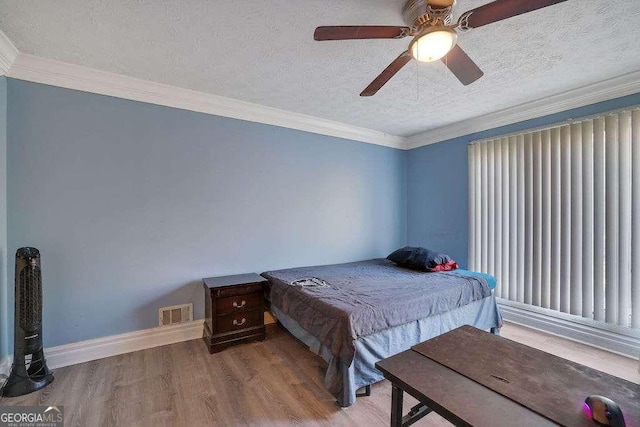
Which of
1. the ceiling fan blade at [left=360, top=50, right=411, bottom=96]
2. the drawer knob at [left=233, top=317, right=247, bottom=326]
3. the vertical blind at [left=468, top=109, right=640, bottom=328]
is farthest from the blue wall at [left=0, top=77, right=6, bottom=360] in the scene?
the vertical blind at [left=468, top=109, right=640, bottom=328]

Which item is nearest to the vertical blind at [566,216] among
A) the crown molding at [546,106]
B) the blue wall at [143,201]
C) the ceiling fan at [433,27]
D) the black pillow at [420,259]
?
the crown molding at [546,106]

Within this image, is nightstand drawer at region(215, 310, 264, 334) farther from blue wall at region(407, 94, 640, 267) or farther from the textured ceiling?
blue wall at region(407, 94, 640, 267)

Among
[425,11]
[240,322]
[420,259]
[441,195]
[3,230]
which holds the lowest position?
[240,322]

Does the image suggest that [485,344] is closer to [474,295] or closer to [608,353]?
[474,295]

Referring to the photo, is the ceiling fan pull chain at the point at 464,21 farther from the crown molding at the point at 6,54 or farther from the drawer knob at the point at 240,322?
the crown molding at the point at 6,54

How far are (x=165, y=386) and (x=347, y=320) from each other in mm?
1376

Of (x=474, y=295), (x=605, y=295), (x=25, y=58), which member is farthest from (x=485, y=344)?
(x=25, y=58)

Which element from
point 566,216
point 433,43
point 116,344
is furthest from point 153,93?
point 566,216

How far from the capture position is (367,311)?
5.99 ft

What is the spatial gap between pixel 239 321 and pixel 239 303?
17 centimetres

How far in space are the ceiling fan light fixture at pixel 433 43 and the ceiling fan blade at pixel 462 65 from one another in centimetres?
10

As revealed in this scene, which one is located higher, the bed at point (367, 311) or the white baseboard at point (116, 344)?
the bed at point (367, 311)

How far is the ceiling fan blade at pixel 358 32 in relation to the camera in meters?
1.30

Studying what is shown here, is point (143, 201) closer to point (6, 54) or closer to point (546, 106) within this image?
point (6, 54)
